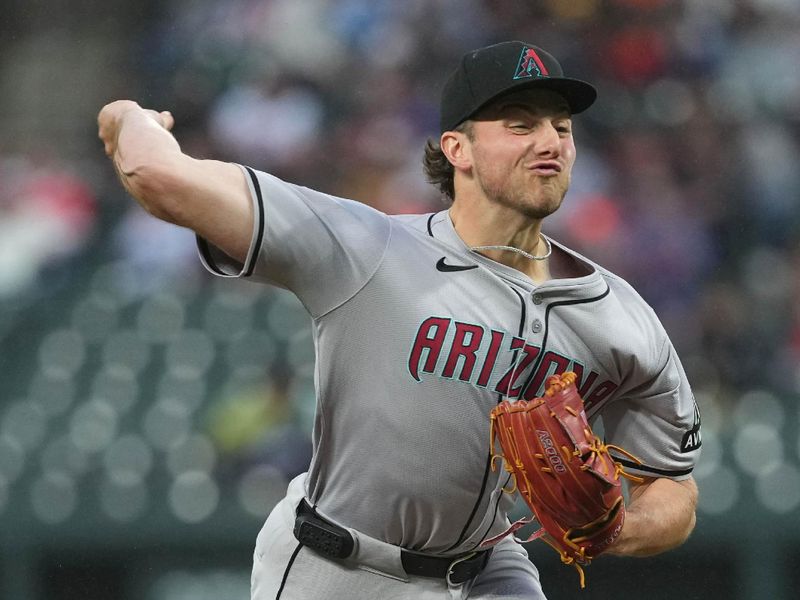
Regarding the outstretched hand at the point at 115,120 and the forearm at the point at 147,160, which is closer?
the forearm at the point at 147,160

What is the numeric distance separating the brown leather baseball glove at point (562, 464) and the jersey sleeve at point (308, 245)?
1.37 ft

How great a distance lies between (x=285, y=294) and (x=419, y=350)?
3.55 m

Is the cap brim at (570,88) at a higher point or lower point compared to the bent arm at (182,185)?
higher

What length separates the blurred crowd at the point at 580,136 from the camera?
6.06m

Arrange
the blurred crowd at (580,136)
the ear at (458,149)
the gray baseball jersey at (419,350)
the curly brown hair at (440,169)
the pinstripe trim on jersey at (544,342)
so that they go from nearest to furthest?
the gray baseball jersey at (419,350) → the pinstripe trim on jersey at (544,342) → the ear at (458,149) → the curly brown hair at (440,169) → the blurred crowd at (580,136)

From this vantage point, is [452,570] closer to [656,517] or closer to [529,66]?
[656,517]

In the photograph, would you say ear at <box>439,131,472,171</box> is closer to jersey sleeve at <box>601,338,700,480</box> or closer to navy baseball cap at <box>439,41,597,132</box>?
navy baseball cap at <box>439,41,597,132</box>

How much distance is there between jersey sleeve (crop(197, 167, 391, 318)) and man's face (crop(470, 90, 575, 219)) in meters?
0.28

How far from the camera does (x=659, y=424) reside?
278cm

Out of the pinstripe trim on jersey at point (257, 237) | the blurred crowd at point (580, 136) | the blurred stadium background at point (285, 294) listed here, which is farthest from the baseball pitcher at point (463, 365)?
the blurred crowd at point (580, 136)

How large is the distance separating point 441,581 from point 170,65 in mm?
5572

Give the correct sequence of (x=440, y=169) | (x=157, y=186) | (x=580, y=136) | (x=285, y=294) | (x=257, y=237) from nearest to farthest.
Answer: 1. (x=157, y=186)
2. (x=257, y=237)
3. (x=440, y=169)
4. (x=285, y=294)
5. (x=580, y=136)

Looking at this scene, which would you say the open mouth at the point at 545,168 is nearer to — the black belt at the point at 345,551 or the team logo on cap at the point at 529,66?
the team logo on cap at the point at 529,66

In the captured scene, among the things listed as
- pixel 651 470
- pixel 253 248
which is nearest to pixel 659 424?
pixel 651 470
